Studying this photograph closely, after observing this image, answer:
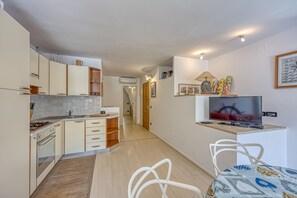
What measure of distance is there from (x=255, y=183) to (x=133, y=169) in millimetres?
1906

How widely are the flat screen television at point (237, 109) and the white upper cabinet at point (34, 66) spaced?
3044mm

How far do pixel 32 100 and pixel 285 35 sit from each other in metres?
4.66

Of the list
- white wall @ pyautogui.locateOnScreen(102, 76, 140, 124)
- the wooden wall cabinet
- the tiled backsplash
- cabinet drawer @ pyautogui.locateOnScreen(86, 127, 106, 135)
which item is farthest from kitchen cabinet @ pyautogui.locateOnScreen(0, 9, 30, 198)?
white wall @ pyautogui.locateOnScreen(102, 76, 140, 124)

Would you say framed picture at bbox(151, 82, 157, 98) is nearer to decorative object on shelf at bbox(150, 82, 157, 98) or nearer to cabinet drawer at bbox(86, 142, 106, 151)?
decorative object on shelf at bbox(150, 82, 157, 98)

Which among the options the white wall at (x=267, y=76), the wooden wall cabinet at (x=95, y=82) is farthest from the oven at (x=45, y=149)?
the white wall at (x=267, y=76)

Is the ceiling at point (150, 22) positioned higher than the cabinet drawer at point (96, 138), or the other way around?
the ceiling at point (150, 22)

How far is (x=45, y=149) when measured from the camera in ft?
6.50

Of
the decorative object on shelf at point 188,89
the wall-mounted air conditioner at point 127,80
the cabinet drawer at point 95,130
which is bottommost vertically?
the cabinet drawer at point 95,130

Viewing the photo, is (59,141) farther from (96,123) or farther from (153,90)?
(153,90)

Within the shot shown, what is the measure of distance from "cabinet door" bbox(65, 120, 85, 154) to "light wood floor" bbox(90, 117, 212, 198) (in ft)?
1.59

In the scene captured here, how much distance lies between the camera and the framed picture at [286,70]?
6.44 feet

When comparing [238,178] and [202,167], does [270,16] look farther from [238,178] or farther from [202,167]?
[202,167]

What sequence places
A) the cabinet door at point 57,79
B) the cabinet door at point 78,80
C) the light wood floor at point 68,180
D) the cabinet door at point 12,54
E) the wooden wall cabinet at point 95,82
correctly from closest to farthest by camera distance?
the cabinet door at point 12,54, the light wood floor at point 68,180, the cabinet door at point 57,79, the cabinet door at point 78,80, the wooden wall cabinet at point 95,82

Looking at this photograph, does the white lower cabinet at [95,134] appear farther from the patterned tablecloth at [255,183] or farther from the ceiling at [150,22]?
the patterned tablecloth at [255,183]
